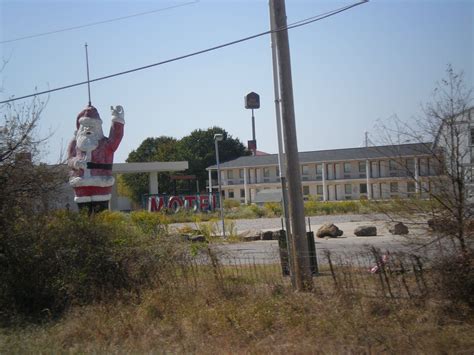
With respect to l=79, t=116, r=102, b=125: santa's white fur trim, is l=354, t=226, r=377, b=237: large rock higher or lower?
lower

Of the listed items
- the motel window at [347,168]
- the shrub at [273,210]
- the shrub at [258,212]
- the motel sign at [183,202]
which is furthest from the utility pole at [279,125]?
the motel window at [347,168]

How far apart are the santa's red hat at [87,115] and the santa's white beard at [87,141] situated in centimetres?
66

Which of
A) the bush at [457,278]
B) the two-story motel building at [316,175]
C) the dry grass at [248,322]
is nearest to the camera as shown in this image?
the dry grass at [248,322]

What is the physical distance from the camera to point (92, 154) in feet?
85.2

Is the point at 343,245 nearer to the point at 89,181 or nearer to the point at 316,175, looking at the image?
the point at 89,181

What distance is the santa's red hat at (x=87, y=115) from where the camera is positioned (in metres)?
25.9

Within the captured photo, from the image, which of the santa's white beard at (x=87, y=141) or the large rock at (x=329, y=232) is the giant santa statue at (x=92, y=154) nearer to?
the santa's white beard at (x=87, y=141)

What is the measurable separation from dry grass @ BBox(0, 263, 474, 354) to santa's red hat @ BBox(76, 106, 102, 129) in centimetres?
1715

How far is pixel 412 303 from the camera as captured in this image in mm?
8180

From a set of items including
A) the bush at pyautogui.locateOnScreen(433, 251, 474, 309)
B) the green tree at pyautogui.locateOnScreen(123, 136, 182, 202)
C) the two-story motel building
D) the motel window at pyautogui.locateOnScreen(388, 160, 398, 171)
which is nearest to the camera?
the bush at pyautogui.locateOnScreen(433, 251, 474, 309)

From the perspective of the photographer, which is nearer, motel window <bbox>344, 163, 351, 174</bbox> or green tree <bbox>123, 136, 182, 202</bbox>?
motel window <bbox>344, 163, 351, 174</bbox>

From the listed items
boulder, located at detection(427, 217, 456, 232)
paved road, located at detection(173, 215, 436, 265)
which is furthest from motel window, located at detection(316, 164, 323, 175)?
boulder, located at detection(427, 217, 456, 232)

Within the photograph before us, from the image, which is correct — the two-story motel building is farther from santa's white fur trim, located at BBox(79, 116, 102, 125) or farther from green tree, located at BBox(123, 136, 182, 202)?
santa's white fur trim, located at BBox(79, 116, 102, 125)

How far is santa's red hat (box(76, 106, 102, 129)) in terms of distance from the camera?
25875 millimetres
